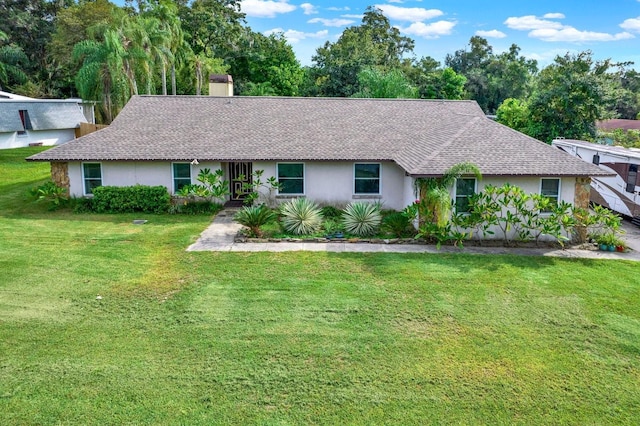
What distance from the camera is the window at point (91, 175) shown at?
1784 cm

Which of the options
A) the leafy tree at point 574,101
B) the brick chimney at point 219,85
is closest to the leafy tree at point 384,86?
the leafy tree at point 574,101

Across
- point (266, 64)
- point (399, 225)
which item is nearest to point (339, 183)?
point (399, 225)

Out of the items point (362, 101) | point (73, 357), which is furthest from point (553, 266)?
point (362, 101)

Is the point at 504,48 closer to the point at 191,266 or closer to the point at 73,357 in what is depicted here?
the point at 191,266

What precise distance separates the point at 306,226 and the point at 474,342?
7.47 metres

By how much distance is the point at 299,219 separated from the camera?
14.9 meters

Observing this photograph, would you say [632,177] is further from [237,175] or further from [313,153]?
[237,175]

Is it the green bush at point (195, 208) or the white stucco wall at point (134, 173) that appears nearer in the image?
the green bush at point (195, 208)

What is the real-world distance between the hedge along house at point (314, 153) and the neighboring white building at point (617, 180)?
3.23 metres

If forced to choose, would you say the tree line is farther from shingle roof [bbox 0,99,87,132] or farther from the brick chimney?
the brick chimney

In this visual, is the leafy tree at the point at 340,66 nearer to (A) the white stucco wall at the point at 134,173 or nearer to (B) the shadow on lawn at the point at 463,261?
(A) the white stucco wall at the point at 134,173

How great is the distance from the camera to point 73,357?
293 inches

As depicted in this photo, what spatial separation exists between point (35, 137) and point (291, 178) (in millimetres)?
23407

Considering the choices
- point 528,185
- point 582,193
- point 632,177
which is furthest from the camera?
point 632,177
